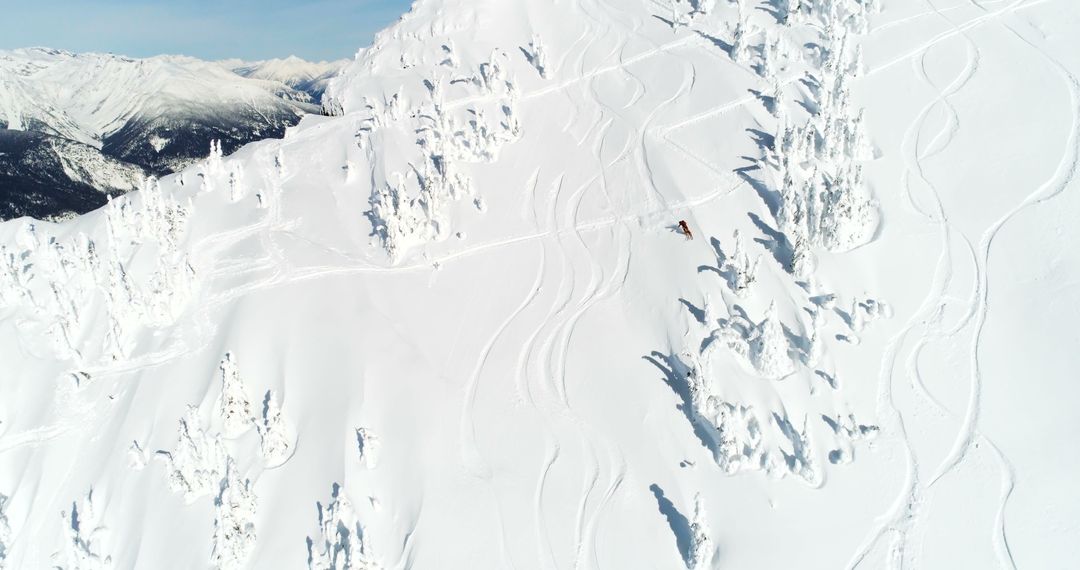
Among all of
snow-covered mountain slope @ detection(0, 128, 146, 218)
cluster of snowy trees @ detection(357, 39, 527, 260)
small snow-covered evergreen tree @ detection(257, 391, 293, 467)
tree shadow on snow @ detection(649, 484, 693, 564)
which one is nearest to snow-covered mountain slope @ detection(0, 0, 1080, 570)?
tree shadow on snow @ detection(649, 484, 693, 564)

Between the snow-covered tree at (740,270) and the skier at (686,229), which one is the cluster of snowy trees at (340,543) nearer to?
the snow-covered tree at (740,270)

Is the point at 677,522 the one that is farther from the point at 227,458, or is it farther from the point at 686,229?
the point at 227,458

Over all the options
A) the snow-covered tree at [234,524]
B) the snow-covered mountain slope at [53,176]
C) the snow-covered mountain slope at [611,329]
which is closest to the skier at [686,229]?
the snow-covered mountain slope at [611,329]

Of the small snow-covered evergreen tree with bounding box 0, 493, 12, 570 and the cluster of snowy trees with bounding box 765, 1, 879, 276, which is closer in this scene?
the small snow-covered evergreen tree with bounding box 0, 493, 12, 570

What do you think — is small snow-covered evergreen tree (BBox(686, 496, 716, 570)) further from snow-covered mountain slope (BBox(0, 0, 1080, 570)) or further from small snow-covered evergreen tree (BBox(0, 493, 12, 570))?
small snow-covered evergreen tree (BBox(0, 493, 12, 570))

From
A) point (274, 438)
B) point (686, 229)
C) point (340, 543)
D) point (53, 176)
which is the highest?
point (53, 176)

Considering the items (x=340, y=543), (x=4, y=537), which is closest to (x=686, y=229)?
(x=340, y=543)
